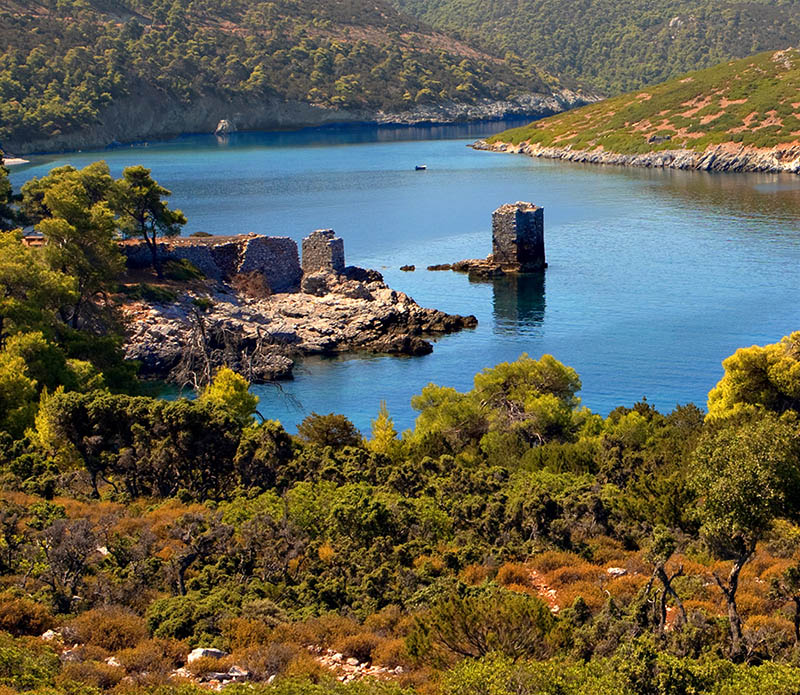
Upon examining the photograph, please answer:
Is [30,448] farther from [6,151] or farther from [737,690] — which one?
[6,151]

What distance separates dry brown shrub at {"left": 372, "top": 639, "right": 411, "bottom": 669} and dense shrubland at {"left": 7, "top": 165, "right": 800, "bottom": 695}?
0.03m

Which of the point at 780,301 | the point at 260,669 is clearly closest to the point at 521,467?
the point at 260,669

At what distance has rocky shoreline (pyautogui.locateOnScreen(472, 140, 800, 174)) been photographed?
123062 millimetres

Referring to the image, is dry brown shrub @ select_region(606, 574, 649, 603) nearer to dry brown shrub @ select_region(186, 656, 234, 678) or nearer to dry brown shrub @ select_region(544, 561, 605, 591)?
dry brown shrub @ select_region(544, 561, 605, 591)

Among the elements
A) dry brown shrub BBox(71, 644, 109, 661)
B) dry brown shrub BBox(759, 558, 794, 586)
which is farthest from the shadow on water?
dry brown shrub BBox(71, 644, 109, 661)

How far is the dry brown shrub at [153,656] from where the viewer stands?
52.3ft

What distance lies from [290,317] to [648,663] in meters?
45.8

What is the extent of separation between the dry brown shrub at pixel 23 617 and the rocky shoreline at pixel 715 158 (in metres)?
117

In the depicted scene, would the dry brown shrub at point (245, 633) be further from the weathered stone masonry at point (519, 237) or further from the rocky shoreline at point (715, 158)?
the rocky shoreline at point (715, 158)

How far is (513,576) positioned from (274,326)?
3700cm

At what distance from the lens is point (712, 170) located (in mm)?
127812

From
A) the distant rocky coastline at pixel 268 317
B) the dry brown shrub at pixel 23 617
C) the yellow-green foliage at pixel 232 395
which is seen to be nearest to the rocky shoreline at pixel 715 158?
the distant rocky coastline at pixel 268 317

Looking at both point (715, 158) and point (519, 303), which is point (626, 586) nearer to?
point (519, 303)

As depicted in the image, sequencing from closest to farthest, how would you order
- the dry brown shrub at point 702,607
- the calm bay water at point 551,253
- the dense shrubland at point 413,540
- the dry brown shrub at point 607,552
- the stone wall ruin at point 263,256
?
the dense shrubland at point 413,540 → the dry brown shrub at point 702,607 → the dry brown shrub at point 607,552 → the calm bay water at point 551,253 → the stone wall ruin at point 263,256
